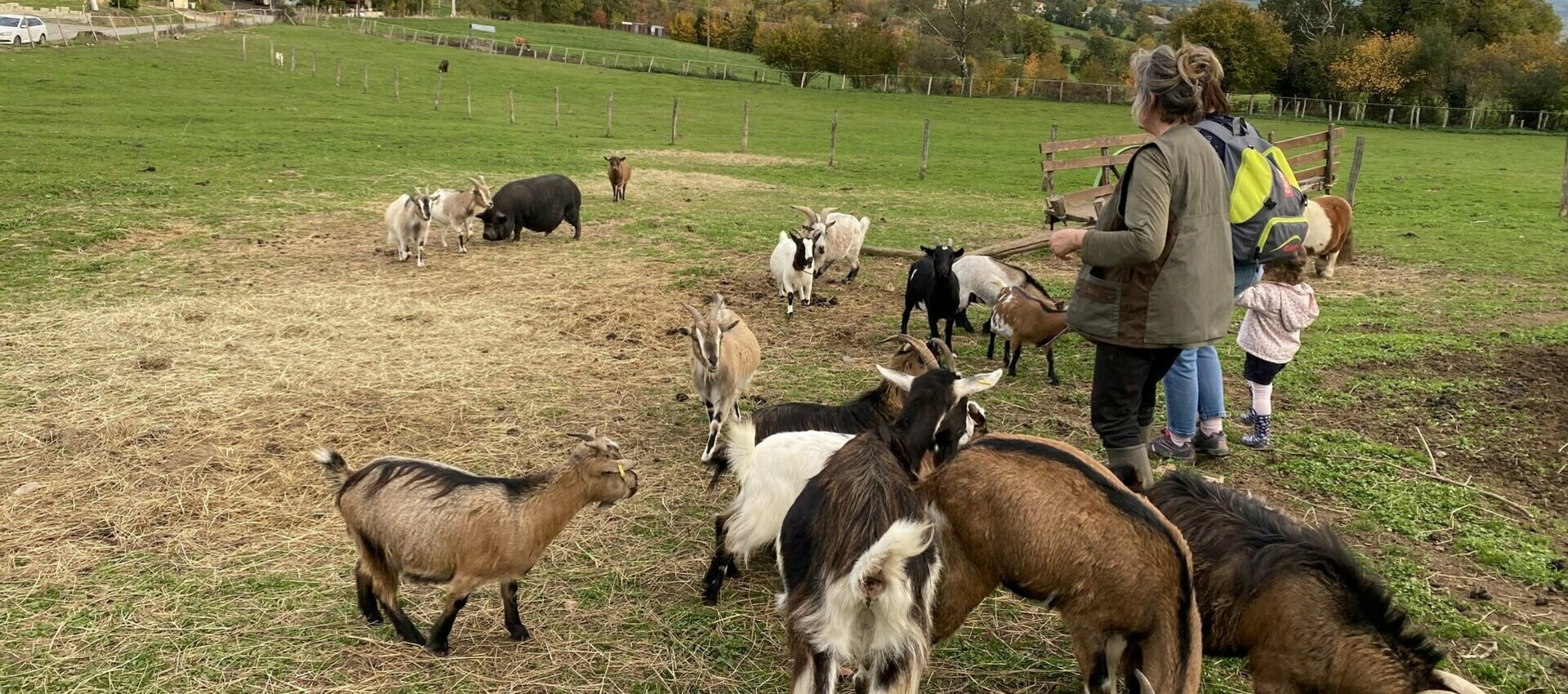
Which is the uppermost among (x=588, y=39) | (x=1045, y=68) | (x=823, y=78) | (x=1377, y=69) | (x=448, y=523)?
(x=1045, y=68)

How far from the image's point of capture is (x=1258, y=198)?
407cm

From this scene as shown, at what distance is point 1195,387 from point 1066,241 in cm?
179

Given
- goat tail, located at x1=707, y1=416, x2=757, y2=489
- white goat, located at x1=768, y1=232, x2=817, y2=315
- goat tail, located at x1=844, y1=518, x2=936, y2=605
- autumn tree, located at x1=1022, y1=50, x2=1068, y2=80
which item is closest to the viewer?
goat tail, located at x1=844, y1=518, x2=936, y2=605

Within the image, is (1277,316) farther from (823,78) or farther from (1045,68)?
(1045,68)

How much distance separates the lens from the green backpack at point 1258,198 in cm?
402

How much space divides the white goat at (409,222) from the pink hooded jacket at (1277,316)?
29.2 ft

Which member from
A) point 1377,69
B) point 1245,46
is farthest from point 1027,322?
point 1245,46

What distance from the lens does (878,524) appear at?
309 cm

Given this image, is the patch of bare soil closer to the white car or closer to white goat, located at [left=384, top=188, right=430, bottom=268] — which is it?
white goat, located at [left=384, top=188, right=430, bottom=268]

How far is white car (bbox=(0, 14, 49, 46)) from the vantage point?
1460 inches

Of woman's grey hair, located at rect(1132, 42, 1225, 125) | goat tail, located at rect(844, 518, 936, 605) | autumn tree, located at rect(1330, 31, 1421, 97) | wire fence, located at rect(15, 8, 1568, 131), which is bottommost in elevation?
goat tail, located at rect(844, 518, 936, 605)

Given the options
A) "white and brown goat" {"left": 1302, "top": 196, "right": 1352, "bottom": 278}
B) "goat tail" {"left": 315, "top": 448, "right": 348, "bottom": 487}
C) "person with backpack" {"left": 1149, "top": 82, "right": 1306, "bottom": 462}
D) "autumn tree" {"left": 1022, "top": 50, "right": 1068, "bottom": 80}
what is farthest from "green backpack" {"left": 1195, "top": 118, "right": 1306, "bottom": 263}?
"autumn tree" {"left": 1022, "top": 50, "right": 1068, "bottom": 80}

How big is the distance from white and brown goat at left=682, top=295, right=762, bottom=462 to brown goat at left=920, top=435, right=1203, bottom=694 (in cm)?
268

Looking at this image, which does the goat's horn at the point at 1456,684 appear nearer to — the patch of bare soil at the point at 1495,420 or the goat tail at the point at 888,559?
the goat tail at the point at 888,559
